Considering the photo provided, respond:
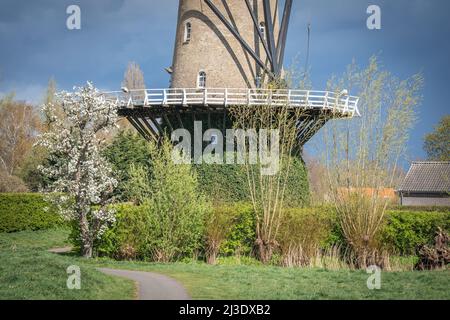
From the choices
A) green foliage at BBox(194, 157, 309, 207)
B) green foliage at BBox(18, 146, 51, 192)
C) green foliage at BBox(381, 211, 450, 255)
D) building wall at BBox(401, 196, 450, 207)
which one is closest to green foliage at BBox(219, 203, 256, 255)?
green foliage at BBox(381, 211, 450, 255)

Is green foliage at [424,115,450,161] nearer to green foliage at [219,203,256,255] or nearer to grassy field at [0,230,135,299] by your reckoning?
green foliage at [219,203,256,255]

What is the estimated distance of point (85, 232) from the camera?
19.1 metres

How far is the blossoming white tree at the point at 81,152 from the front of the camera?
1875 cm

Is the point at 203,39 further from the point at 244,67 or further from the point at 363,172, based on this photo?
the point at 363,172

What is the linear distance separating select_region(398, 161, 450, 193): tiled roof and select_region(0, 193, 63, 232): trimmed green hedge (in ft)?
96.3

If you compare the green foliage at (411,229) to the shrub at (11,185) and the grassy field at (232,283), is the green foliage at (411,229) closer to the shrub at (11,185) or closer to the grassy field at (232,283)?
the grassy field at (232,283)

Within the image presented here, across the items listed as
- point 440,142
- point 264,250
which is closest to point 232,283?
point 264,250

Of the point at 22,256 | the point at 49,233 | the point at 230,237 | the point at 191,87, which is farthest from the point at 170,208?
the point at 49,233

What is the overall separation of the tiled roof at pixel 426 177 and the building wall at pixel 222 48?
24711 millimetres

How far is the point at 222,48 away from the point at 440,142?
30.0m

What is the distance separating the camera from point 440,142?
5066cm

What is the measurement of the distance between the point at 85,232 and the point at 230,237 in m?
4.76

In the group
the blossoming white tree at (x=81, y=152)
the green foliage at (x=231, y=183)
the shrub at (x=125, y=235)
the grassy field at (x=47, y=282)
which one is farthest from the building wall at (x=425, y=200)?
the grassy field at (x=47, y=282)

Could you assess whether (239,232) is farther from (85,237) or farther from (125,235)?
(85,237)
